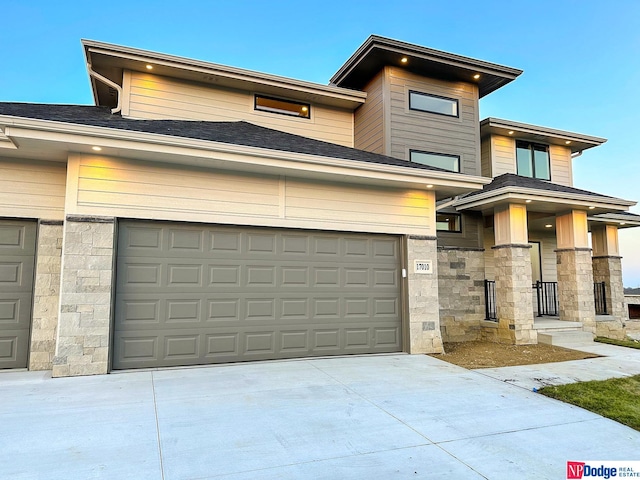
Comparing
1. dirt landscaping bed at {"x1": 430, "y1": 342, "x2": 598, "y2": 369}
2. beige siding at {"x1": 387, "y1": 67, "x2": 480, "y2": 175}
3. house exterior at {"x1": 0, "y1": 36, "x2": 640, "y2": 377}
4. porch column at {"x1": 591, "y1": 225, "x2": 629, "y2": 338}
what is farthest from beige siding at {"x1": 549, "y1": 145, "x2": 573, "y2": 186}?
dirt landscaping bed at {"x1": 430, "y1": 342, "x2": 598, "y2": 369}

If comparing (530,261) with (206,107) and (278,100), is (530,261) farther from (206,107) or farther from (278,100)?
(206,107)

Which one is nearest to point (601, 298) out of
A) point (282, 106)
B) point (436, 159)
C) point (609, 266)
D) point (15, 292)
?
point (609, 266)

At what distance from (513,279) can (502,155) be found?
13.7 ft

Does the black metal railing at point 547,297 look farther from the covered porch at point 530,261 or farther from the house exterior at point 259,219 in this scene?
the house exterior at point 259,219

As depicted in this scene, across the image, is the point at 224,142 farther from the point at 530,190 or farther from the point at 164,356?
the point at 530,190

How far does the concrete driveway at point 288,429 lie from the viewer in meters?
2.96

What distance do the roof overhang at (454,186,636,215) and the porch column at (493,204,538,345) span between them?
352 millimetres

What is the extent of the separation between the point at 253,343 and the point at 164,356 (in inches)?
53.2

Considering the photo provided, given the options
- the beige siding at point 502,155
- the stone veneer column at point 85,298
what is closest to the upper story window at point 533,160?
the beige siding at point 502,155

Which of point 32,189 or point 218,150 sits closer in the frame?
point 218,150

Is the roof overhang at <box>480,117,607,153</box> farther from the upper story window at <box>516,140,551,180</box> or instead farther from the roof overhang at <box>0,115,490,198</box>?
the roof overhang at <box>0,115,490,198</box>

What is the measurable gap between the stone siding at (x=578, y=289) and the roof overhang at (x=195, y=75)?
667 cm

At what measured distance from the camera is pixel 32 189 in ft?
20.0

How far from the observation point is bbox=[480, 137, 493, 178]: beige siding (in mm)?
11305
